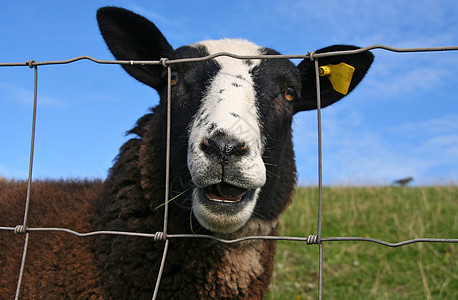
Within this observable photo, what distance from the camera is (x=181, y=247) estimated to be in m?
2.84

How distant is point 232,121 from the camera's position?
2342 millimetres

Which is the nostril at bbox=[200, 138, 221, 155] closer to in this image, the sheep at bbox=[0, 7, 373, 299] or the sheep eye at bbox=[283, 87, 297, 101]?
the sheep at bbox=[0, 7, 373, 299]

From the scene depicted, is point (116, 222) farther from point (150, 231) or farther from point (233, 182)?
point (233, 182)

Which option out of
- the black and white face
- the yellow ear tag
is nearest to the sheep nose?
the black and white face

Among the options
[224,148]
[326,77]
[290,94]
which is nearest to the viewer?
[224,148]

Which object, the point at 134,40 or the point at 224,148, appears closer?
the point at 224,148

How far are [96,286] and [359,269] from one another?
618 cm

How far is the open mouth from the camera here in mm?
2459

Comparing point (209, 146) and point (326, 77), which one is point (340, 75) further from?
point (209, 146)

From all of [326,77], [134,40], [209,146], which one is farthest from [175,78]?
[326,77]

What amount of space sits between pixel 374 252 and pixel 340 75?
20.6ft

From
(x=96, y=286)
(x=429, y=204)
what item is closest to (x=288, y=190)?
(x=96, y=286)

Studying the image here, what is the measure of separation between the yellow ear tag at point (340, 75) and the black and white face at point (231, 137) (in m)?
0.42

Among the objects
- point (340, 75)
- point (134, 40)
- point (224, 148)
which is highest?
point (134, 40)
